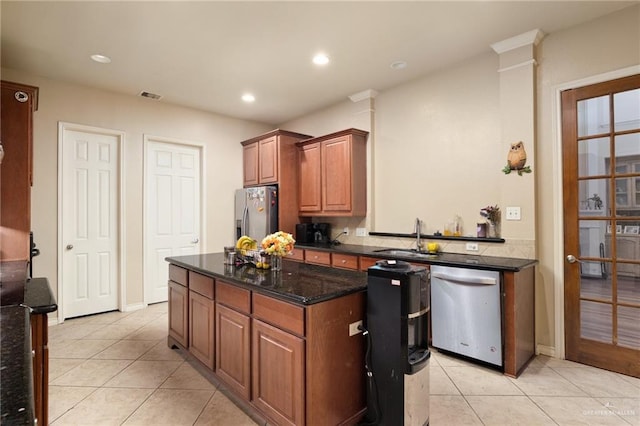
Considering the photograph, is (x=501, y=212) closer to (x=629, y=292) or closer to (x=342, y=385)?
(x=629, y=292)

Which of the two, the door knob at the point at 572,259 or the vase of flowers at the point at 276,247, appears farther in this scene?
the door knob at the point at 572,259

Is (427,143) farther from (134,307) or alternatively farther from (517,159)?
(134,307)

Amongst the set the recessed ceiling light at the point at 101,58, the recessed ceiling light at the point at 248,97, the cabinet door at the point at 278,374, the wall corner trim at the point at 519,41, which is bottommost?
the cabinet door at the point at 278,374

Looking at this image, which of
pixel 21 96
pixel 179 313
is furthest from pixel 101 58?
pixel 179 313

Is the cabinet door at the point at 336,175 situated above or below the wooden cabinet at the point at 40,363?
above

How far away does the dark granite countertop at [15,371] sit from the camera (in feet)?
2.39

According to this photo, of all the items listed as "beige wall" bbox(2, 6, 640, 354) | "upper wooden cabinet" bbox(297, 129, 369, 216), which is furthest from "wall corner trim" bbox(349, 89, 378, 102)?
"upper wooden cabinet" bbox(297, 129, 369, 216)

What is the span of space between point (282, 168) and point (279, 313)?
3.21 metres

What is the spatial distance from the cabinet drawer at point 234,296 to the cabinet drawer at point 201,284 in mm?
122

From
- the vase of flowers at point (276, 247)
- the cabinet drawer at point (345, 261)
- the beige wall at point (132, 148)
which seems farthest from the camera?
the beige wall at point (132, 148)

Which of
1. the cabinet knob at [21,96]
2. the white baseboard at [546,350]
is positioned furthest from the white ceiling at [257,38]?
the white baseboard at [546,350]

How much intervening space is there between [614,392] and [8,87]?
5062mm

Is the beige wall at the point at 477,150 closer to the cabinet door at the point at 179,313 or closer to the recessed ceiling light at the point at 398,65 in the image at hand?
the recessed ceiling light at the point at 398,65

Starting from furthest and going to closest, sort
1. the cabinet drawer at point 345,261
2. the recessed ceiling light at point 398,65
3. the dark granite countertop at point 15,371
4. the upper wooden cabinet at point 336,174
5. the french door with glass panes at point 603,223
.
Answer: the upper wooden cabinet at point 336,174 < the cabinet drawer at point 345,261 < the recessed ceiling light at point 398,65 < the french door with glass panes at point 603,223 < the dark granite countertop at point 15,371
